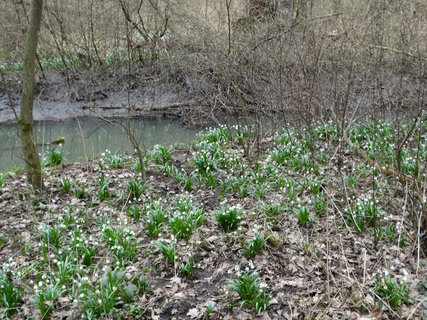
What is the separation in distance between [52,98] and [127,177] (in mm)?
10733

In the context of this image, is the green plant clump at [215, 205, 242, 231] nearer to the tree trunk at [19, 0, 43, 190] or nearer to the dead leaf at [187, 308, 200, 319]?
the dead leaf at [187, 308, 200, 319]

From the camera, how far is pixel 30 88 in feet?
20.7

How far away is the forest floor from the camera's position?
4172mm

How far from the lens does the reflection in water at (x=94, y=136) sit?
11.4 metres

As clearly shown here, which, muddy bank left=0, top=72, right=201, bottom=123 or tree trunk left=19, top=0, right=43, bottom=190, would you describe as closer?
tree trunk left=19, top=0, right=43, bottom=190

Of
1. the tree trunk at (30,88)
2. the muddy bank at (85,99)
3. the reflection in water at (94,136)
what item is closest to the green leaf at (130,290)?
the tree trunk at (30,88)

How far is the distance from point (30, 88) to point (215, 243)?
3.81 metres

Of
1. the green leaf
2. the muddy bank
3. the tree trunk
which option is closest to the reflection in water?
the muddy bank

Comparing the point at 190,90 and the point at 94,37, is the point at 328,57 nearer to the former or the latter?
the point at 190,90

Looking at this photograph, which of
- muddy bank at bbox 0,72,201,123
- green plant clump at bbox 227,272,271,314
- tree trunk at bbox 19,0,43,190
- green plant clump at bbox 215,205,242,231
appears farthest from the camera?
muddy bank at bbox 0,72,201,123

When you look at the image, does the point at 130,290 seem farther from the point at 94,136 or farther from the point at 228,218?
the point at 94,136

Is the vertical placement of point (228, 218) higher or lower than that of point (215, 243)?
higher

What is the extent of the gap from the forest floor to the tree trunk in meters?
0.59

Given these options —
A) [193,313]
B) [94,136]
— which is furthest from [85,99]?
[193,313]
